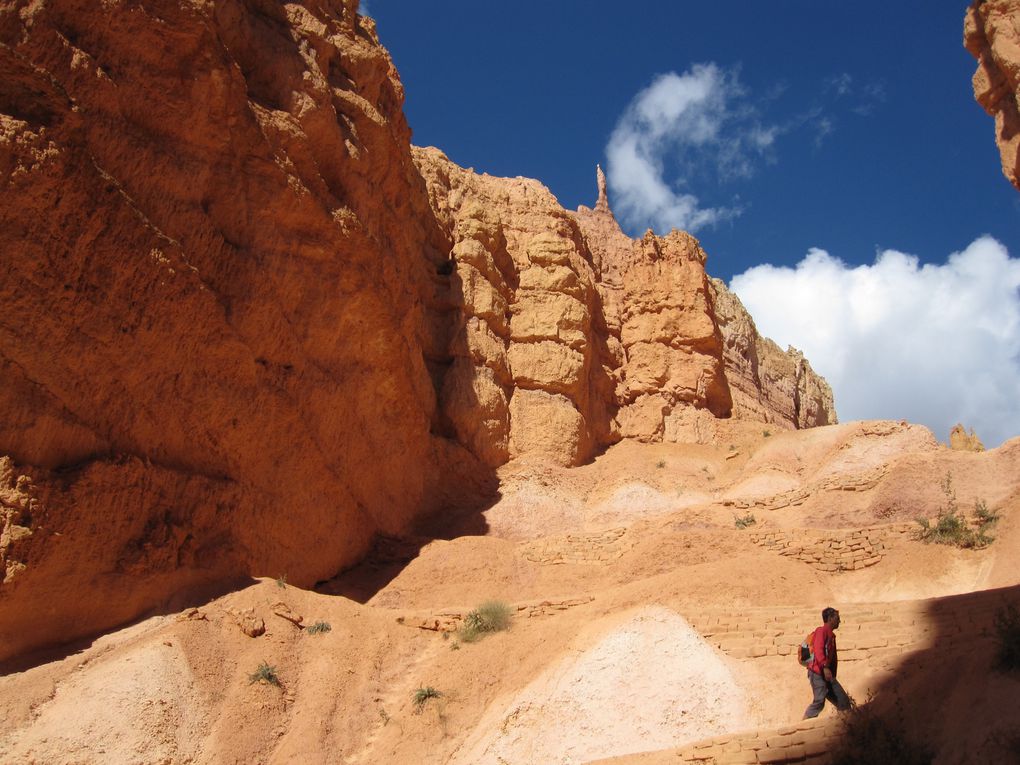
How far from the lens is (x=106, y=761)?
10719 millimetres

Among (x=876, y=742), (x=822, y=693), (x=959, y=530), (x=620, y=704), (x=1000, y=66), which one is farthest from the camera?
(x=959, y=530)

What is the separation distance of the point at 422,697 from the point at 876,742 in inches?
286

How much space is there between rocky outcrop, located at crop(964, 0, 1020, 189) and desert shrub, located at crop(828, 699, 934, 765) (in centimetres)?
936

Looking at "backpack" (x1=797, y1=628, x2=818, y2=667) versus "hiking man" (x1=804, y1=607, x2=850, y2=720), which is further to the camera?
"backpack" (x1=797, y1=628, x2=818, y2=667)

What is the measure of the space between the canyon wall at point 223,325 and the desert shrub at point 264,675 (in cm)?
228

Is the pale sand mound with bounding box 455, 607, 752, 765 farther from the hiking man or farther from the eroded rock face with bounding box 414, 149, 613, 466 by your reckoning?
the eroded rock face with bounding box 414, 149, 613, 466

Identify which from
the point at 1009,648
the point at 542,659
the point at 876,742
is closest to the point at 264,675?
the point at 542,659

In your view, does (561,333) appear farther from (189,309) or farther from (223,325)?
(189,309)

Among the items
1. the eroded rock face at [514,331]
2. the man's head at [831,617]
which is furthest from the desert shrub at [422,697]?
the eroded rock face at [514,331]

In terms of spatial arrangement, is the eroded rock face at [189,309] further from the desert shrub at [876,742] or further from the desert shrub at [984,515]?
the desert shrub at [984,515]

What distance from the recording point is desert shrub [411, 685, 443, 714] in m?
12.9

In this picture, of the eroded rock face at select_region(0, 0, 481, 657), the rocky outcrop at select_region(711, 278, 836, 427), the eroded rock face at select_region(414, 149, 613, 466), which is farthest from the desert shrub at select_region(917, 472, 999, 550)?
the rocky outcrop at select_region(711, 278, 836, 427)

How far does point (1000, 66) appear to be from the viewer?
13312 millimetres

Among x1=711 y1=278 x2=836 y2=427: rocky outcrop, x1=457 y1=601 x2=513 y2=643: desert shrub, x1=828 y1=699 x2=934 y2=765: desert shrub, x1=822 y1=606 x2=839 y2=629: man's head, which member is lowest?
x1=828 y1=699 x2=934 y2=765: desert shrub
